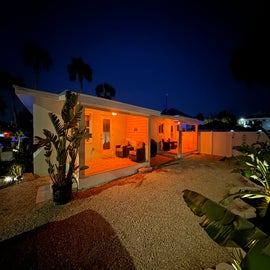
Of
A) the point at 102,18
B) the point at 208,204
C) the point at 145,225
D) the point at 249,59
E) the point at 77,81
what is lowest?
the point at 145,225

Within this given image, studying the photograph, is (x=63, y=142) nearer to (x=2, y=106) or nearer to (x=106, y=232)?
(x=106, y=232)

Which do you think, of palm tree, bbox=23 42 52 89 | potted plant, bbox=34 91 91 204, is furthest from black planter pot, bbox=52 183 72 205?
palm tree, bbox=23 42 52 89

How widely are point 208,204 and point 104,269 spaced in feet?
6.29

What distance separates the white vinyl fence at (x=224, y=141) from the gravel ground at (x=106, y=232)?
8.72 metres

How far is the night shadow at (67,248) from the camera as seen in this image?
2.33 metres

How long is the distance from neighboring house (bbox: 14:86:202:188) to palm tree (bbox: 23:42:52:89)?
57.8 ft

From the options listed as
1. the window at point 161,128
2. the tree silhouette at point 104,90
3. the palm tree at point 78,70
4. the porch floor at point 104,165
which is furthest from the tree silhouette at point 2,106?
the window at point 161,128

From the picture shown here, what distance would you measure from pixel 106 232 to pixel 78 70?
69.9ft

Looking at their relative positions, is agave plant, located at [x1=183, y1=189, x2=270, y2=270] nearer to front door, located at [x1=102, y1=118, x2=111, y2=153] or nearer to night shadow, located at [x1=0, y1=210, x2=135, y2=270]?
night shadow, located at [x1=0, y1=210, x2=135, y2=270]

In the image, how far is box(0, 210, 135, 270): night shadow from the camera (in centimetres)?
233

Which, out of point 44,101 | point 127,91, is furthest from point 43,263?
point 127,91

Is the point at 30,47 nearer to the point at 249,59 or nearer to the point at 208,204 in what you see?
the point at 249,59

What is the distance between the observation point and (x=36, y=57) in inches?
817

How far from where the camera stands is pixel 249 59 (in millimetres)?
6598
